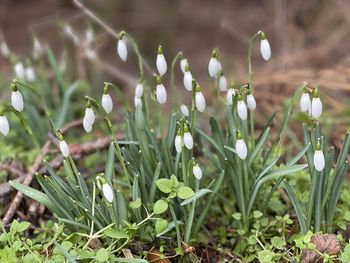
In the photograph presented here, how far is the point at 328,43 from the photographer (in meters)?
5.55

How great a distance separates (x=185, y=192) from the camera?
2338mm

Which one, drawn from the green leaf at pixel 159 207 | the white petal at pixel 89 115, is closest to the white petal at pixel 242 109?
the green leaf at pixel 159 207

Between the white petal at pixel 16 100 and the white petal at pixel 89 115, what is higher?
the white petal at pixel 89 115

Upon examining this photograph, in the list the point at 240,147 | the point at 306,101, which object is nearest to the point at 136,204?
the point at 240,147

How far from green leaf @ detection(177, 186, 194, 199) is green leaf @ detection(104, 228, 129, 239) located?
0.86 feet

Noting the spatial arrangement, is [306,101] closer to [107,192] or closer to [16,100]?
[107,192]

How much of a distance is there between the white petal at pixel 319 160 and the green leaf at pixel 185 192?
489mm

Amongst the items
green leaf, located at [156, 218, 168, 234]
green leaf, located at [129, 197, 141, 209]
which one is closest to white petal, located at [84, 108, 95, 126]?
green leaf, located at [129, 197, 141, 209]

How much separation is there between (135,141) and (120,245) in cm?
47

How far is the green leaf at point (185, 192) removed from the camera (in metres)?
2.33

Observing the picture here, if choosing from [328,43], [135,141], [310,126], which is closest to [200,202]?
[135,141]

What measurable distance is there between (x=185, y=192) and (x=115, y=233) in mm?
313

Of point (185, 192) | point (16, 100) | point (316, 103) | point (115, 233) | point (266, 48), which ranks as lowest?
point (115, 233)

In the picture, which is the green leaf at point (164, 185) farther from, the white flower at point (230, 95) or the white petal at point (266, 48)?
the white petal at point (266, 48)
